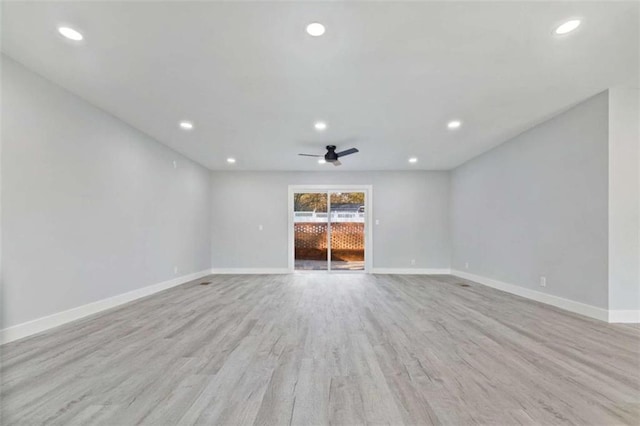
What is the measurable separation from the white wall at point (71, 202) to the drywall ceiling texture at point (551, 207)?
5983 mm

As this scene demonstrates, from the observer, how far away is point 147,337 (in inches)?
107

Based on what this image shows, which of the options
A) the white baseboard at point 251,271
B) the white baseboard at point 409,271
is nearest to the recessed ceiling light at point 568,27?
the white baseboard at point 409,271

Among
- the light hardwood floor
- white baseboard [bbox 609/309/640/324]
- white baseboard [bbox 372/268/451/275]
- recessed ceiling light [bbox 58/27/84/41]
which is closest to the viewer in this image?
the light hardwood floor

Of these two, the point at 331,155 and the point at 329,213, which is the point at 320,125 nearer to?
the point at 331,155

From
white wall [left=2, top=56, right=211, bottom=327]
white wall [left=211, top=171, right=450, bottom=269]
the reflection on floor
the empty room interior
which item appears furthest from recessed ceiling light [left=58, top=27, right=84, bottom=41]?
the reflection on floor

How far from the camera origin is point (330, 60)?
258 centimetres

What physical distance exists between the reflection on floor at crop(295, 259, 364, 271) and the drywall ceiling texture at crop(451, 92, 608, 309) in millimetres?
2674

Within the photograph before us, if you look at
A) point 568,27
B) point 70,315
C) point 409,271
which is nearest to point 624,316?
point 568,27

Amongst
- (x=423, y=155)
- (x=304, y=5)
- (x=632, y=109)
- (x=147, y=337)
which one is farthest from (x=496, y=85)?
(x=147, y=337)

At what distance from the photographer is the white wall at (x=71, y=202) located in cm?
266

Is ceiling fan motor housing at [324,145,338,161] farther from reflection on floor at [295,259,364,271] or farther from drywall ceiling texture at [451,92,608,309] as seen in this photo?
reflection on floor at [295,259,364,271]

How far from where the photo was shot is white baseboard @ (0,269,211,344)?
8.50 ft

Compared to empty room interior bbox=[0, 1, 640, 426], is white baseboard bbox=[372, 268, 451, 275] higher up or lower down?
lower down

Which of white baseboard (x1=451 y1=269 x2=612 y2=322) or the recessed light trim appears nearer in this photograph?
the recessed light trim
